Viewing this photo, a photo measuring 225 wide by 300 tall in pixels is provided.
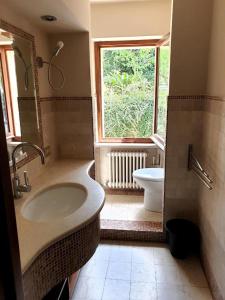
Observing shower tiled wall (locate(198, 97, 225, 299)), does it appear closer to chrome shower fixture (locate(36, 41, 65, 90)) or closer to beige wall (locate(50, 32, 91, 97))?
beige wall (locate(50, 32, 91, 97))

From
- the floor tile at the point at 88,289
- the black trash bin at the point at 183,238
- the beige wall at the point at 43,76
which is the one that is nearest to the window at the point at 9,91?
the beige wall at the point at 43,76

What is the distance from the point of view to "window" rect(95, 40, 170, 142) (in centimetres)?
310

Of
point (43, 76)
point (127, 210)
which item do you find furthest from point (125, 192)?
point (43, 76)

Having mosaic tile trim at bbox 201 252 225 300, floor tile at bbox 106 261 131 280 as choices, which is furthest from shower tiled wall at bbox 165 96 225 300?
floor tile at bbox 106 261 131 280

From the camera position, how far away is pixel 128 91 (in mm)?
3244

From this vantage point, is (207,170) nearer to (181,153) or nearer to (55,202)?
(181,153)

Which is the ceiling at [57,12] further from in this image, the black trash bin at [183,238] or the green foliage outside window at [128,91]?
the black trash bin at [183,238]

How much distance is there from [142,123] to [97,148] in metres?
0.72

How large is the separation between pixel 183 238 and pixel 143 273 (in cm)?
48

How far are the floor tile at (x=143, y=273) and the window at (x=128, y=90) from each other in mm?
1622

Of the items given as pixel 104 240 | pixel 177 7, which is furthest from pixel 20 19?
pixel 104 240

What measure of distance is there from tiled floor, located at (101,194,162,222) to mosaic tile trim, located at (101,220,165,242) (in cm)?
A: 15

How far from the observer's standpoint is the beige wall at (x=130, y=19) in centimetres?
275

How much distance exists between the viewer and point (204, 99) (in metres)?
2.11
